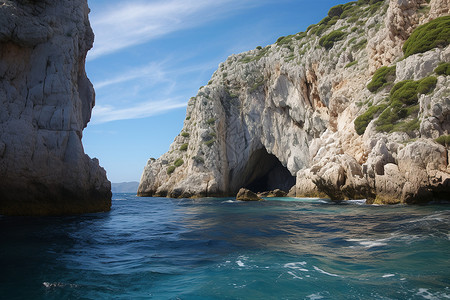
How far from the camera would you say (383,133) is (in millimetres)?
24781

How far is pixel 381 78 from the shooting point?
1198 inches

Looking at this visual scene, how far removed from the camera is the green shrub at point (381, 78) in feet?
98.3

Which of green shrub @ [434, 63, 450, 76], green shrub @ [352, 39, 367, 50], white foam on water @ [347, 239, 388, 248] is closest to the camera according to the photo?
white foam on water @ [347, 239, 388, 248]

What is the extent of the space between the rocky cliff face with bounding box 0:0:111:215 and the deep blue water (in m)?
3.33

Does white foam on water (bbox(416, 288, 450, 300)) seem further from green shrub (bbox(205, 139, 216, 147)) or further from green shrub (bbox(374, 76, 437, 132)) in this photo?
green shrub (bbox(205, 139, 216, 147))

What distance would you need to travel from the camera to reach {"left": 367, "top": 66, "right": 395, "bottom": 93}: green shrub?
98.3 feet

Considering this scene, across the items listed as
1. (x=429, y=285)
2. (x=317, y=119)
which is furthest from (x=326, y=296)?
(x=317, y=119)

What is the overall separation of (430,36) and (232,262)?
27748 millimetres

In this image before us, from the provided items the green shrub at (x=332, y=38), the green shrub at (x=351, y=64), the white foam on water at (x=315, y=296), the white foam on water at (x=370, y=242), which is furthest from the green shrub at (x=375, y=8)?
the white foam on water at (x=315, y=296)

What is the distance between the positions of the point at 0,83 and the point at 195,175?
31496mm

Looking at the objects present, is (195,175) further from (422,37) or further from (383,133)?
(422,37)

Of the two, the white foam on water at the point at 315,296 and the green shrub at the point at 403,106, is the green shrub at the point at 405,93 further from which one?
the white foam on water at the point at 315,296

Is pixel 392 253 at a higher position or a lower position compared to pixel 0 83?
lower

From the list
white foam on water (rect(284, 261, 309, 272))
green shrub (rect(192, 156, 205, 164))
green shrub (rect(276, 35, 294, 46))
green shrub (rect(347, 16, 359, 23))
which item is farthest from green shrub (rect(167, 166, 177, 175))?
white foam on water (rect(284, 261, 309, 272))
